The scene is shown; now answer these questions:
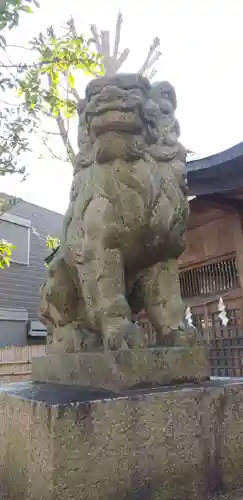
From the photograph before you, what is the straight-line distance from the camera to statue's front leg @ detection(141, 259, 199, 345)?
1.62 m

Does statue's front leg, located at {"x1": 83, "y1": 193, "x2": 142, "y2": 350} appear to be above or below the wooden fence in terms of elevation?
above

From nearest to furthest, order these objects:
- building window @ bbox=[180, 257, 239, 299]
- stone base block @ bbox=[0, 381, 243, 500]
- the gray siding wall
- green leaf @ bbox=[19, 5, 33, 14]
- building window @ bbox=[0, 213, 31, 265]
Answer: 1. stone base block @ bbox=[0, 381, 243, 500]
2. green leaf @ bbox=[19, 5, 33, 14]
3. building window @ bbox=[180, 257, 239, 299]
4. building window @ bbox=[0, 213, 31, 265]
5. the gray siding wall

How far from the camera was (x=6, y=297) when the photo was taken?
12.4 meters

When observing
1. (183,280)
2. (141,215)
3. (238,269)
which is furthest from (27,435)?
(183,280)

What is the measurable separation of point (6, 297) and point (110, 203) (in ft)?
37.4

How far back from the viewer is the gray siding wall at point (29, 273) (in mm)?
12484

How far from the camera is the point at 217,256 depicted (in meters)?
5.34

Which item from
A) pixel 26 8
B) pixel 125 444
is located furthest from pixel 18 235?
pixel 125 444

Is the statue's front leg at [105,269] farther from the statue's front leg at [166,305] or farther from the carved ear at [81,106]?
the carved ear at [81,106]

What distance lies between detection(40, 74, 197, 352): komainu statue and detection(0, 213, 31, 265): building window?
34.9 feet

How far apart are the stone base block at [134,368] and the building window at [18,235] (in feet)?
35.7

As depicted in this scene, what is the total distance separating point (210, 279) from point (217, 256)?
0.42 metres

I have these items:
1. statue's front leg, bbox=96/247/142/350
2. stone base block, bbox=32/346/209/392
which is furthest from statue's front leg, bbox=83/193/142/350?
stone base block, bbox=32/346/209/392

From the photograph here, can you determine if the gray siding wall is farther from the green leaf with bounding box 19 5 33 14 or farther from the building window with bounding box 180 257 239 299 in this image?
the green leaf with bounding box 19 5 33 14
